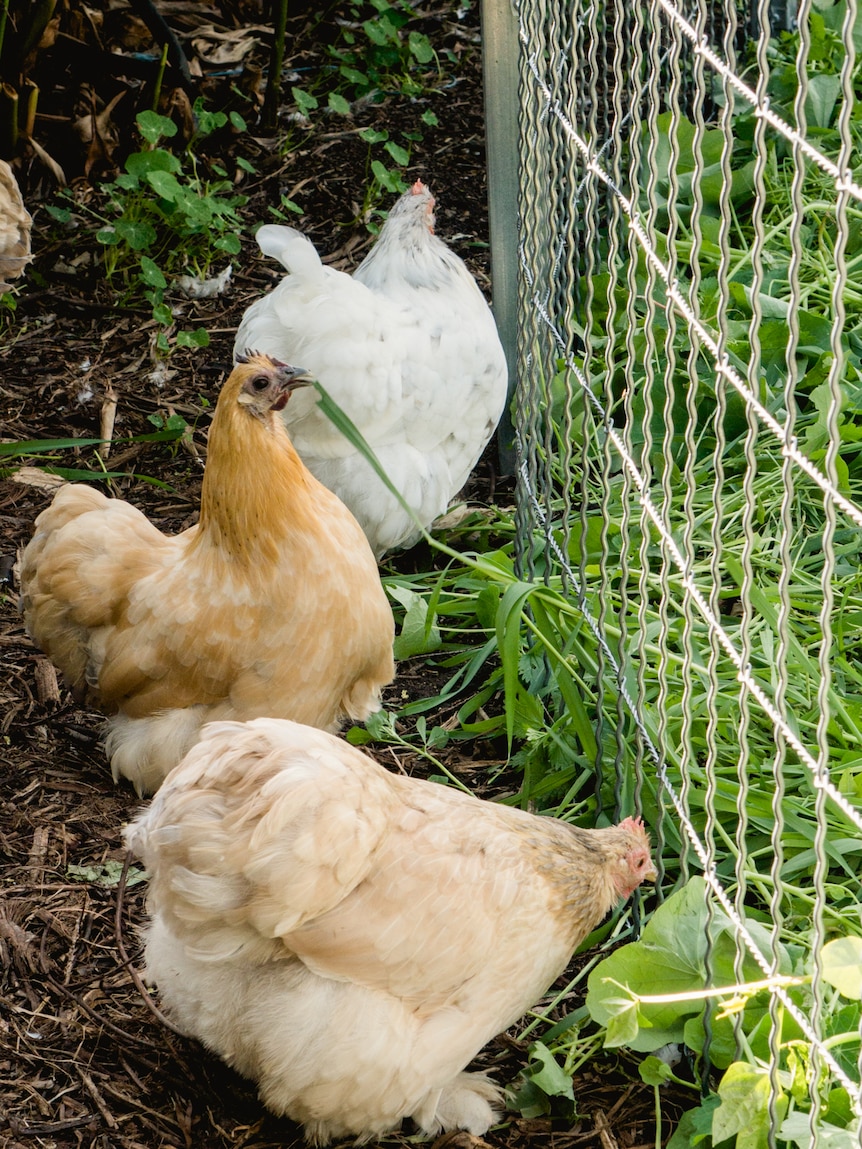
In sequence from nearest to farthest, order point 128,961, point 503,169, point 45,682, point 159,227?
point 128,961 → point 45,682 → point 503,169 → point 159,227

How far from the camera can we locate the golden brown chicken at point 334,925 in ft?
6.72

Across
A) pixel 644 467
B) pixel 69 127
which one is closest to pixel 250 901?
pixel 644 467

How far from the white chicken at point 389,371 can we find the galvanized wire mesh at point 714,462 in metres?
0.23

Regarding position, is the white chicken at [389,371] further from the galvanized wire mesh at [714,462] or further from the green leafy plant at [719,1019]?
the green leafy plant at [719,1019]

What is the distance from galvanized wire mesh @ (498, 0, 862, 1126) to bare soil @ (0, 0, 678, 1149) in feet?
1.86

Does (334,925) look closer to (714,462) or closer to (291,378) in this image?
(714,462)

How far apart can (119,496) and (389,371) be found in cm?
111

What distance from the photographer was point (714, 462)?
1.91 m

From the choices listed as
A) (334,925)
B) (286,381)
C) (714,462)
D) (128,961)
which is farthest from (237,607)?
(714,462)

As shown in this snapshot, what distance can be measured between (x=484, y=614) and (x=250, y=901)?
1.58m

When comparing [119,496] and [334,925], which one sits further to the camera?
[119,496]

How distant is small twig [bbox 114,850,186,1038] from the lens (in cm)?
254

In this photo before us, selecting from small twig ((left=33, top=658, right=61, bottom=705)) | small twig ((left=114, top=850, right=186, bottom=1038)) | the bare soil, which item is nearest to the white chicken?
the bare soil

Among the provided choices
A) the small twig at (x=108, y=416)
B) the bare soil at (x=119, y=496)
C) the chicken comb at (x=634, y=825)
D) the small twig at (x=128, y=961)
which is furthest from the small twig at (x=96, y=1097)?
the small twig at (x=108, y=416)
